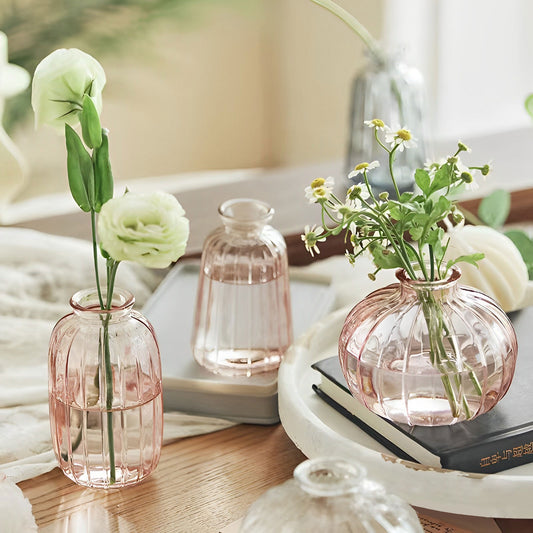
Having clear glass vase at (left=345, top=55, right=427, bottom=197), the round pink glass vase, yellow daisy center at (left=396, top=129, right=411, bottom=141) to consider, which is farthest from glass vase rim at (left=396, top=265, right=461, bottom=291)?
clear glass vase at (left=345, top=55, right=427, bottom=197)

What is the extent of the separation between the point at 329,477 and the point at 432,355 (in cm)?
22

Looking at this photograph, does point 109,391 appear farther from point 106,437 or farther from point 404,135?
point 404,135

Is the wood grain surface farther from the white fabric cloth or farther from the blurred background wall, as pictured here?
the blurred background wall

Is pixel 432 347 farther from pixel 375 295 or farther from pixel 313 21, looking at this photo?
pixel 313 21

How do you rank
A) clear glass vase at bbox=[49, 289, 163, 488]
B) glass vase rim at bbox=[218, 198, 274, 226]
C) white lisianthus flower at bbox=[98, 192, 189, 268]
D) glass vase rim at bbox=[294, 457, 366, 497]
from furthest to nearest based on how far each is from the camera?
glass vase rim at bbox=[218, 198, 274, 226] < clear glass vase at bbox=[49, 289, 163, 488] < white lisianthus flower at bbox=[98, 192, 189, 268] < glass vase rim at bbox=[294, 457, 366, 497]

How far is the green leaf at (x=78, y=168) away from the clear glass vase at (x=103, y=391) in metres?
0.09

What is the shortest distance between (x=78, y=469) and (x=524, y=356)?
400mm

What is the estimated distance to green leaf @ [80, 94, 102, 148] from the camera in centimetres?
69

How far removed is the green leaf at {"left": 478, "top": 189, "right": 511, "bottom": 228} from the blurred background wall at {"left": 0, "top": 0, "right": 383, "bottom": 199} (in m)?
1.76

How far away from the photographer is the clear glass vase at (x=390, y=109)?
139cm

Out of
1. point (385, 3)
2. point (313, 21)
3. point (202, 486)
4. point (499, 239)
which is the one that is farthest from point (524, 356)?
point (313, 21)

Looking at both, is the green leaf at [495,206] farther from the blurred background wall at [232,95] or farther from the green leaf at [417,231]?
the blurred background wall at [232,95]

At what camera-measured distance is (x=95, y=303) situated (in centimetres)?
77

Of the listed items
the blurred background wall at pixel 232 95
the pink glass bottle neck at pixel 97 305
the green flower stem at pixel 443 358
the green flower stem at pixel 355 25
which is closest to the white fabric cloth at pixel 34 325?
the pink glass bottle neck at pixel 97 305
